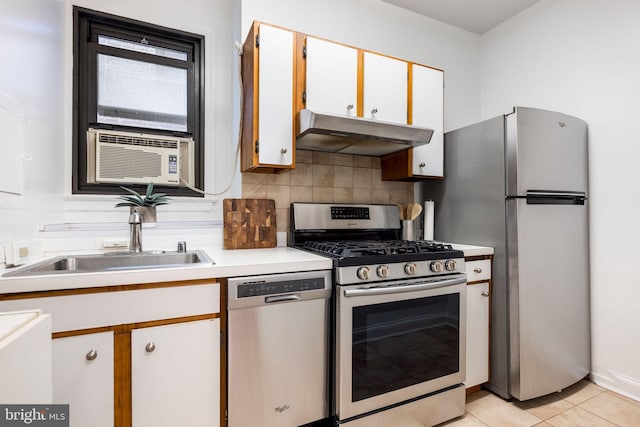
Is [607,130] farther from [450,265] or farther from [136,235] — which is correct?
[136,235]

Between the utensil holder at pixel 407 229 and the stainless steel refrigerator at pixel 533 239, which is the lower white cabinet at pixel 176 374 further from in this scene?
the stainless steel refrigerator at pixel 533 239

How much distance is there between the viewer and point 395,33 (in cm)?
251

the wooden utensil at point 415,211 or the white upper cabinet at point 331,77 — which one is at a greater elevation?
the white upper cabinet at point 331,77

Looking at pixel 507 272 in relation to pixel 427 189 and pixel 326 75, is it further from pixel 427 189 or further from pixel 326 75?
pixel 326 75

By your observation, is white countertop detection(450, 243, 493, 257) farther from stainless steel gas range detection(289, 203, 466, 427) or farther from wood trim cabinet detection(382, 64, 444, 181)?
wood trim cabinet detection(382, 64, 444, 181)

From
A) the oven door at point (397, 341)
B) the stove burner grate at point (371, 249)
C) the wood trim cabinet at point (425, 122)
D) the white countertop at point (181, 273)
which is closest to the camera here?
the white countertop at point (181, 273)

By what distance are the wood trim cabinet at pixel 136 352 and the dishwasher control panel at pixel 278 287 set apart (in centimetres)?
12

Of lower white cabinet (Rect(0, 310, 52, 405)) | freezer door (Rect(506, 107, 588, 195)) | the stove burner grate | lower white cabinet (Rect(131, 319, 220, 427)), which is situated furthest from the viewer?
freezer door (Rect(506, 107, 588, 195))

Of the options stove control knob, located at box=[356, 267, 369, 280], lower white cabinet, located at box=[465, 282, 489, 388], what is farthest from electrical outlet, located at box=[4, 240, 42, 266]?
lower white cabinet, located at box=[465, 282, 489, 388]

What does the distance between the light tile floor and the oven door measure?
25 centimetres

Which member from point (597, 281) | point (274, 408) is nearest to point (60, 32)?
point (274, 408)

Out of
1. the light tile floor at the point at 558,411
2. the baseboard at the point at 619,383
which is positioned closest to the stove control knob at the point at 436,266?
the light tile floor at the point at 558,411

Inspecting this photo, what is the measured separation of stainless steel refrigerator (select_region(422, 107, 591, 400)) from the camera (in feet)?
6.15

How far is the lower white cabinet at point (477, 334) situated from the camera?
192 centimetres
